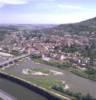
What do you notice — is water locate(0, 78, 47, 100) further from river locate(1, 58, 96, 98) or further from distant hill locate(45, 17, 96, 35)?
distant hill locate(45, 17, 96, 35)

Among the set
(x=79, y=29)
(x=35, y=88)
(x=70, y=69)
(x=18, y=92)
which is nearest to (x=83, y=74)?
(x=70, y=69)

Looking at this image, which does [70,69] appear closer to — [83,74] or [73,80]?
[83,74]

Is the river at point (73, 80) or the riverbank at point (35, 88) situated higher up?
the riverbank at point (35, 88)

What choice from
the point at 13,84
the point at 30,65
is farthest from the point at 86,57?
the point at 13,84

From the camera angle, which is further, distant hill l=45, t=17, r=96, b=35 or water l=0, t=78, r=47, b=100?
distant hill l=45, t=17, r=96, b=35

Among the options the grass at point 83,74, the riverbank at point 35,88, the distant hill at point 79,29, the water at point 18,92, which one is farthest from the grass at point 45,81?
the distant hill at point 79,29

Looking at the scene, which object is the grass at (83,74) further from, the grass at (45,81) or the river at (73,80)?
the grass at (45,81)

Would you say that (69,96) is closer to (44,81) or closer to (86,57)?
(44,81)

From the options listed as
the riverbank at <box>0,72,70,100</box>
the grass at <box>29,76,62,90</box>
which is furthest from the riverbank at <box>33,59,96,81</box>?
the riverbank at <box>0,72,70,100</box>

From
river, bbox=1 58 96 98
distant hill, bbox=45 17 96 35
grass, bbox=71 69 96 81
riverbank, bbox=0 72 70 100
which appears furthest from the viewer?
distant hill, bbox=45 17 96 35
